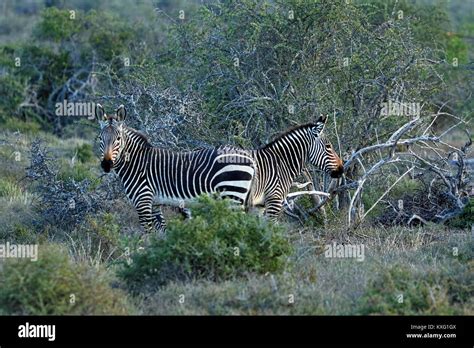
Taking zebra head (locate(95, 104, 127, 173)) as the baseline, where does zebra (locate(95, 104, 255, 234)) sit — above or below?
below

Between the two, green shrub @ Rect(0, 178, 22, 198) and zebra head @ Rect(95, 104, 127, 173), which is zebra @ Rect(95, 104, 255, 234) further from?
green shrub @ Rect(0, 178, 22, 198)

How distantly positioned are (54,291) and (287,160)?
12.3 ft

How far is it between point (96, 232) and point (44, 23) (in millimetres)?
11692

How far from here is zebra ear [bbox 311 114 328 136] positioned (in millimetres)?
9970

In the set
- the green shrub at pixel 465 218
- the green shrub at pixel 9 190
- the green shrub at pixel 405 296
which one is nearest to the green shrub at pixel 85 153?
the green shrub at pixel 9 190

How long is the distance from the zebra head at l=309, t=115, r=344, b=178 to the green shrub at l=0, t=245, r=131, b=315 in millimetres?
3516

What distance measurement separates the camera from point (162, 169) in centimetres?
991

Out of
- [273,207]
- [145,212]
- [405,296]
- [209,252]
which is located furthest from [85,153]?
[405,296]

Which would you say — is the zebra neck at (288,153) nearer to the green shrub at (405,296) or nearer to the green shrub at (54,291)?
the green shrub at (405,296)

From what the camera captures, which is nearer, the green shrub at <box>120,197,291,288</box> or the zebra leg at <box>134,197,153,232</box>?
the green shrub at <box>120,197,291,288</box>

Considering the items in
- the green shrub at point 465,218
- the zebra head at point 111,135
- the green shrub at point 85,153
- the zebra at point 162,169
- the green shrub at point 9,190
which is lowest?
the green shrub at point 465,218

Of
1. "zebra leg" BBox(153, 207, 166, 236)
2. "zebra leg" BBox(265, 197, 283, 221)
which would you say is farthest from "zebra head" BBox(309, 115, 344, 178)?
"zebra leg" BBox(153, 207, 166, 236)

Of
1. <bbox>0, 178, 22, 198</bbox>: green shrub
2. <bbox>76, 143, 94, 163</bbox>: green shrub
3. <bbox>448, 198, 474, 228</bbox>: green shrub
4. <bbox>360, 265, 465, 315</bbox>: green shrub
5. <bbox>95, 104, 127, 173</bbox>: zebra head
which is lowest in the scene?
<bbox>360, 265, 465, 315</bbox>: green shrub

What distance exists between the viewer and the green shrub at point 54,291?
7102mm
